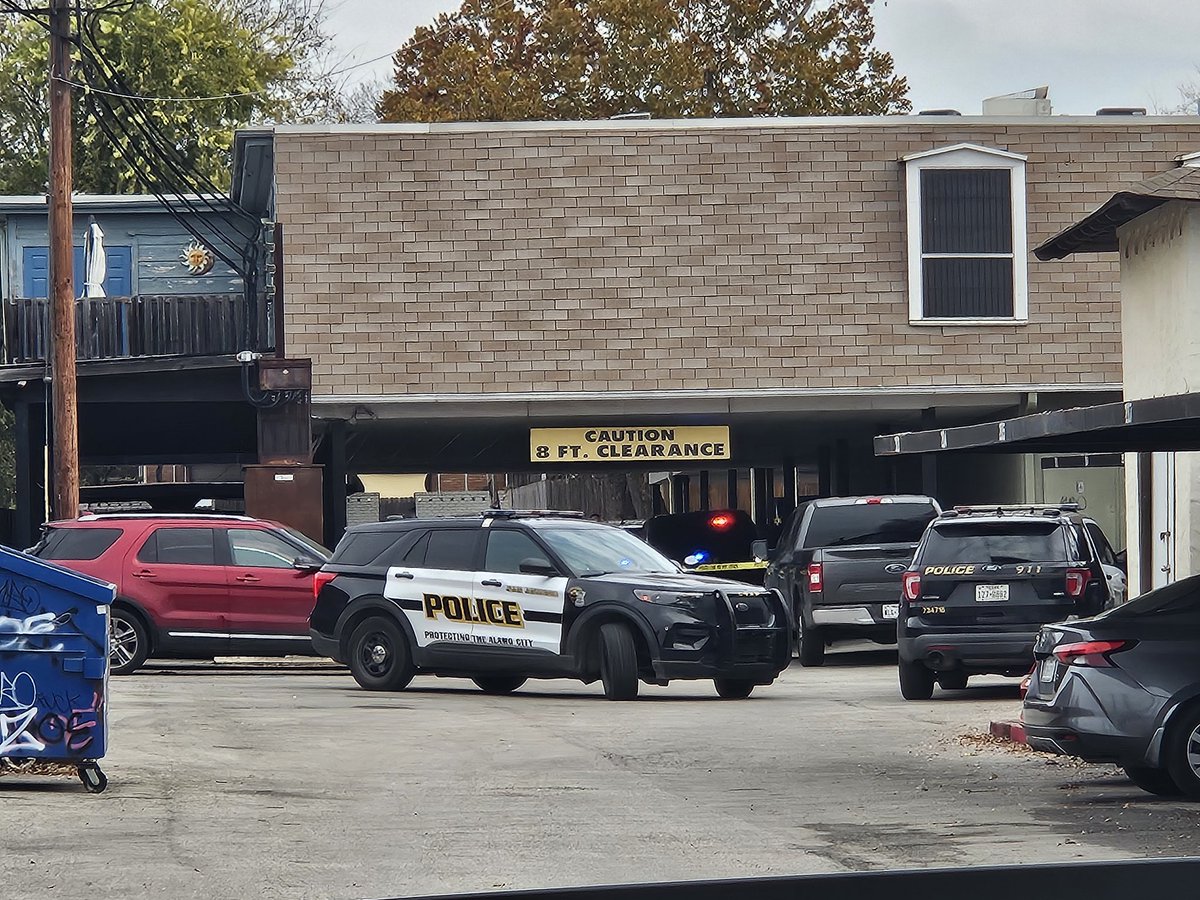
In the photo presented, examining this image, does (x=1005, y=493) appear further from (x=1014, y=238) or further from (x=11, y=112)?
(x=11, y=112)

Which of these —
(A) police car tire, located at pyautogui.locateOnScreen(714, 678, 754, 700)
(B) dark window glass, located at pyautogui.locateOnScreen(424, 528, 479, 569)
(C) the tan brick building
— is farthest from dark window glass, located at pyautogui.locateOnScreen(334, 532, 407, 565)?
(C) the tan brick building

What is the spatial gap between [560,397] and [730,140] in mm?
4182

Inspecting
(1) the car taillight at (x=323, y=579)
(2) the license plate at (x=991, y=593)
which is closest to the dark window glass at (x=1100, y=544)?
(2) the license plate at (x=991, y=593)

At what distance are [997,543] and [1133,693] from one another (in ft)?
19.5

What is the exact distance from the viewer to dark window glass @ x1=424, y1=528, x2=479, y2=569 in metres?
17.5

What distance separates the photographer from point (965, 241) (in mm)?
25969

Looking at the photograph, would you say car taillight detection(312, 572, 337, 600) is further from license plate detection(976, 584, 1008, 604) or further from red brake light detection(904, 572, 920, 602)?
license plate detection(976, 584, 1008, 604)

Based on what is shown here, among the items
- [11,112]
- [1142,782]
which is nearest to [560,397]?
[1142,782]

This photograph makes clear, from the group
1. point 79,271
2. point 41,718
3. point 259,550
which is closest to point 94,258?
point 79,271

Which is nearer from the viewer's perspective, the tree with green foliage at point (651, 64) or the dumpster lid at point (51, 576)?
the dumpster lid at point (51, 576)

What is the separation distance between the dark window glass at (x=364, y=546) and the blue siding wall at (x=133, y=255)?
13865 mm

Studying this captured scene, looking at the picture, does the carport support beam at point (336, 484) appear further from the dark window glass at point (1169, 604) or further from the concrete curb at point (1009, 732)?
the dark window glass at point (1169, 604)

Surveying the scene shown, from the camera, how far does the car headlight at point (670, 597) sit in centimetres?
1625

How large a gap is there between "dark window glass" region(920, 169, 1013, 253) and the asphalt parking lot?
10966 millimetres
